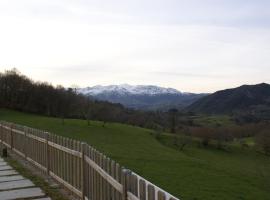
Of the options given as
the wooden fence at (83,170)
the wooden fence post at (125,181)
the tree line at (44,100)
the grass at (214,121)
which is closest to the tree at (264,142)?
the tree line at (44,100)

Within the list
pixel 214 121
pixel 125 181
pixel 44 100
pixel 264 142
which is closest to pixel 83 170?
pixel 125 181

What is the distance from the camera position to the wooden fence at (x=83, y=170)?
4.80 metres

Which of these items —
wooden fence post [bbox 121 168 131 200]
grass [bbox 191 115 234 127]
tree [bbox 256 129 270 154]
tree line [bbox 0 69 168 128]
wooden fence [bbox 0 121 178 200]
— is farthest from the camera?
grass [bbox 191 115 234 127]

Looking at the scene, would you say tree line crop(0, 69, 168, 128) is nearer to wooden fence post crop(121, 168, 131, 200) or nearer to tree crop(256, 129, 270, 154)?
tree crop(256, 129, 270, 154)

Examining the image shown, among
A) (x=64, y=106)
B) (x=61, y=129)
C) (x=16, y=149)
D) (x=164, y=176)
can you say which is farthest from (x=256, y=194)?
(x=64, y=106)

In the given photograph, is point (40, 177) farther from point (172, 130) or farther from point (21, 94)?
point (172, 130)

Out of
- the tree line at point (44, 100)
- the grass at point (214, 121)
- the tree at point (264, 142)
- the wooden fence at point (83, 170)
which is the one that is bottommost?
the tree at point (264, 142)

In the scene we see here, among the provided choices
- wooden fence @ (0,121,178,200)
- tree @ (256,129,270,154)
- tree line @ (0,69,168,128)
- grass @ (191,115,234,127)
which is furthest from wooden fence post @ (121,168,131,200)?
grass @ (191,115,234,127)

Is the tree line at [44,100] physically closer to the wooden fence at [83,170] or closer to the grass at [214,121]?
the grass at [214,121]

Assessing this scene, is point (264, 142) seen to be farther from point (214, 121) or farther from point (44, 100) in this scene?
point (214, 121)

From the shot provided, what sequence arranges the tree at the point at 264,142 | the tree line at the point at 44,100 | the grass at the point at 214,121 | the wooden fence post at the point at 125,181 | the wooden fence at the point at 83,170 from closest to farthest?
the wooden fence at the point at 83,170, the wooden fence post at the point at 125,181, the tree at the point at 264,142, the tree line at the point at 44,100, the grass at the point at 214,121

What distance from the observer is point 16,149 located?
599 inches

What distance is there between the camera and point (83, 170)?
7711mm

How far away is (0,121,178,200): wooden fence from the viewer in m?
4.80
